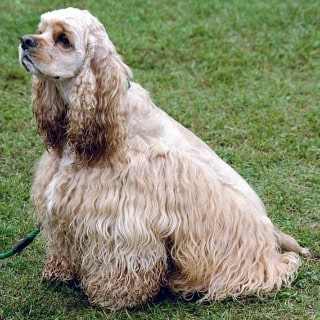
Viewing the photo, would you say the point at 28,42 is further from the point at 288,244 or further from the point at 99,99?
the point at 288,244

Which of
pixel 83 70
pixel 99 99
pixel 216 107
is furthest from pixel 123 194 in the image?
pixel 216 107

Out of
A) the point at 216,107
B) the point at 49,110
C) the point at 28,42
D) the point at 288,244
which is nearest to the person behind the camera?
the point at 28,42

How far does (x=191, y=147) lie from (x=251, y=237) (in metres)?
0.65

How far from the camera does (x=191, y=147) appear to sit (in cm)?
468

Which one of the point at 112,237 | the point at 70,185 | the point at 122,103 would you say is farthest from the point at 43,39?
the point at 112,237

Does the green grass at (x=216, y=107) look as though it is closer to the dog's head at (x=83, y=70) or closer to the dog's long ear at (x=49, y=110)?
the dog's long ear at (x=49, y=110)

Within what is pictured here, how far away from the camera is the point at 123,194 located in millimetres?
4441

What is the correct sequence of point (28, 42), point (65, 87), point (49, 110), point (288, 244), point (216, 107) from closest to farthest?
point (28, 42) < point (65, 87) < point (49, 110) < point (288, 244) < point (216, 107)

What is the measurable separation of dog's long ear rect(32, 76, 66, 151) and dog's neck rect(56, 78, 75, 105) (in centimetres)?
5

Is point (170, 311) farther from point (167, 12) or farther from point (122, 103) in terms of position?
point (167, 12)

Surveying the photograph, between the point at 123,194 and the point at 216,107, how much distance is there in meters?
3.24

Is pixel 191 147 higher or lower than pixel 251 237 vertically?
higher

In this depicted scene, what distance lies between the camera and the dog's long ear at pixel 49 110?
4.40m

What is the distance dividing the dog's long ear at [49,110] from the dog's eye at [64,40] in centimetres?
27
